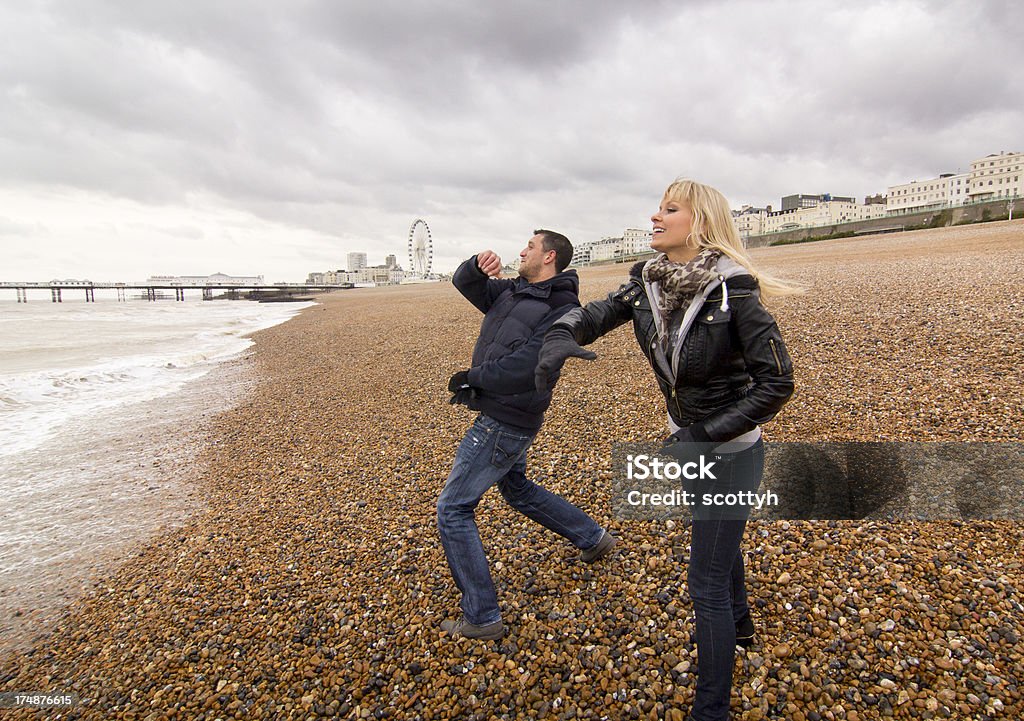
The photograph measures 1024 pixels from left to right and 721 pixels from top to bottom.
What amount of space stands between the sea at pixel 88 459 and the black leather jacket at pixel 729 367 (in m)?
4.59

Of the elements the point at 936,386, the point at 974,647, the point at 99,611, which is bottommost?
the point at 99,611

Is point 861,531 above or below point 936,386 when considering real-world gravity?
below

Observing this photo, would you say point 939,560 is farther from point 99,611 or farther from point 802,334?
point 802,334

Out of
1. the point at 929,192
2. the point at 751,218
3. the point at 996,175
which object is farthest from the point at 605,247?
the point at 996,175

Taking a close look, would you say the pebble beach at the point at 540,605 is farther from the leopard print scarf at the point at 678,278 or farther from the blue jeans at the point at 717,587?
the leopard print scarf at the point at 678,278

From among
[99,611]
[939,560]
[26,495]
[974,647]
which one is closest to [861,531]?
[939,560]

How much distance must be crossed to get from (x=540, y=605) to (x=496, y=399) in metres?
1.44

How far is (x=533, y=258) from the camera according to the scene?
298cm

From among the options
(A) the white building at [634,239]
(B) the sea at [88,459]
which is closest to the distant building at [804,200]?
(A) the white building at [634,239]

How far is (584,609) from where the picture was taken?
10.6ft

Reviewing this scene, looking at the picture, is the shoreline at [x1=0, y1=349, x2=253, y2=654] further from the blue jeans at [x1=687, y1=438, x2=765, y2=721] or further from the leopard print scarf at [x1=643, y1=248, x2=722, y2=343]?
the leopard print scarf at [x1=643, y1=248, x2=722, y2=343]

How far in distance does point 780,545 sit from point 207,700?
3.67 m

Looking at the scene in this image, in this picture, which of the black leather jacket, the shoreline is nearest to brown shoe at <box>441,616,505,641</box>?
the black leather jacket

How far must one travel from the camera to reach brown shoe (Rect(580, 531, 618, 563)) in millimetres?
3623
